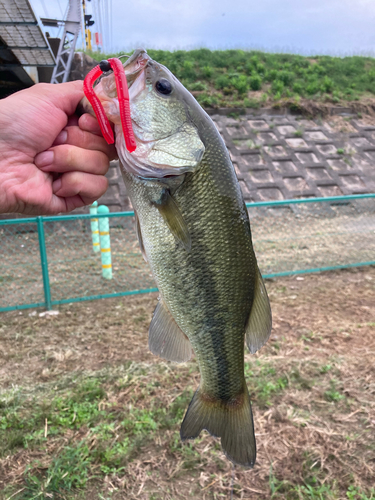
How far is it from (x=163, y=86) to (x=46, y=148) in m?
0.61

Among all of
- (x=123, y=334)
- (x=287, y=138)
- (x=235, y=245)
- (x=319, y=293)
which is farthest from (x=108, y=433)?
(x=287, y=138)

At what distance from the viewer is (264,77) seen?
1519cm

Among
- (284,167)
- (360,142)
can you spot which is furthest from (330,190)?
(360,142)

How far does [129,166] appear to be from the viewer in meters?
1.38

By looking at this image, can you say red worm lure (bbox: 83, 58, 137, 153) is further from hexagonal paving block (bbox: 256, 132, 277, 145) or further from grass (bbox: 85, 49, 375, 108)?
grass (bbox: 85, 49, 375, 108)

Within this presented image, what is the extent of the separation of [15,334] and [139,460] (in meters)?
2.60

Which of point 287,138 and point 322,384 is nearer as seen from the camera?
point 322,384

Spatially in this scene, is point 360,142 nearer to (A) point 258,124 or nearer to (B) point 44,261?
(A) point 258,124

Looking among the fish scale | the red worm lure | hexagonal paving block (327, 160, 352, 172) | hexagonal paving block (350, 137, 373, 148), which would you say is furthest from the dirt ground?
hexagonal paving block (350, 137, 373, 148)

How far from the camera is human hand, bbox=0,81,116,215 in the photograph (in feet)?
5.19

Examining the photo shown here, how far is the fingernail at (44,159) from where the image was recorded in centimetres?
164

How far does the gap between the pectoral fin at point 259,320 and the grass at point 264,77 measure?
1270 centimetres

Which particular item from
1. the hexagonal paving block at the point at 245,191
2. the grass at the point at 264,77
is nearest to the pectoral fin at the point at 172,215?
the hexagonal paving block at the point at 245,191

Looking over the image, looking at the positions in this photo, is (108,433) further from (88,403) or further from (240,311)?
(240,311)
